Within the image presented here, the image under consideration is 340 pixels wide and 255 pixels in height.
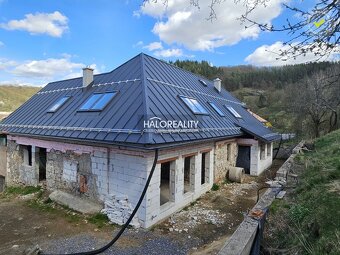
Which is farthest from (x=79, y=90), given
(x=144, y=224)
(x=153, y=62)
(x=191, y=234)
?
(x=191, y=234)

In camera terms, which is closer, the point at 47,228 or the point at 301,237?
the point at 301,237

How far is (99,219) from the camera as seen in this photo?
8234 millimetres

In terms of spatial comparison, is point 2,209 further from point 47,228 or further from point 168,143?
point 168,143

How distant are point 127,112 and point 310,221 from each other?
618 centimetres

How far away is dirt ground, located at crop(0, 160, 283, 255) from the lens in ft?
22.0

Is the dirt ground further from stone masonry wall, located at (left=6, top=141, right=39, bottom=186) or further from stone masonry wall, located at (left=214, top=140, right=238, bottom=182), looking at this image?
stone masonry wall, located at (left=214, top=140, right=238, bottom=182)

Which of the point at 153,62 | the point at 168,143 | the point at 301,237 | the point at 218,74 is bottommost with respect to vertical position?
the point at 301,237

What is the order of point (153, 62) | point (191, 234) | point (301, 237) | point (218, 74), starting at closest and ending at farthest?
point (301, 237)
point (191, 234)
point (153, 62)
point (218, 74)

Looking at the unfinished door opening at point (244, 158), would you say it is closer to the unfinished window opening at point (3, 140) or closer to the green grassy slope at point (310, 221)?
the green grassy slope at point (310, 221)

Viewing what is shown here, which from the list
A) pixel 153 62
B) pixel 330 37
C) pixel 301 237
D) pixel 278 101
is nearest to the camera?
pixel 330 37

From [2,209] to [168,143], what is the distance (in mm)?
6882

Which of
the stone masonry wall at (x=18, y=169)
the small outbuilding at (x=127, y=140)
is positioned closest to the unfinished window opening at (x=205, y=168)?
the small outbuilding at (x=127, y=140)

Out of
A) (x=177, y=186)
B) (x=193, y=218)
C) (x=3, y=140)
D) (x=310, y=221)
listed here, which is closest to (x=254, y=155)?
(x=177, y=186)

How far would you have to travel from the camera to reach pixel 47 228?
25.6 ft
